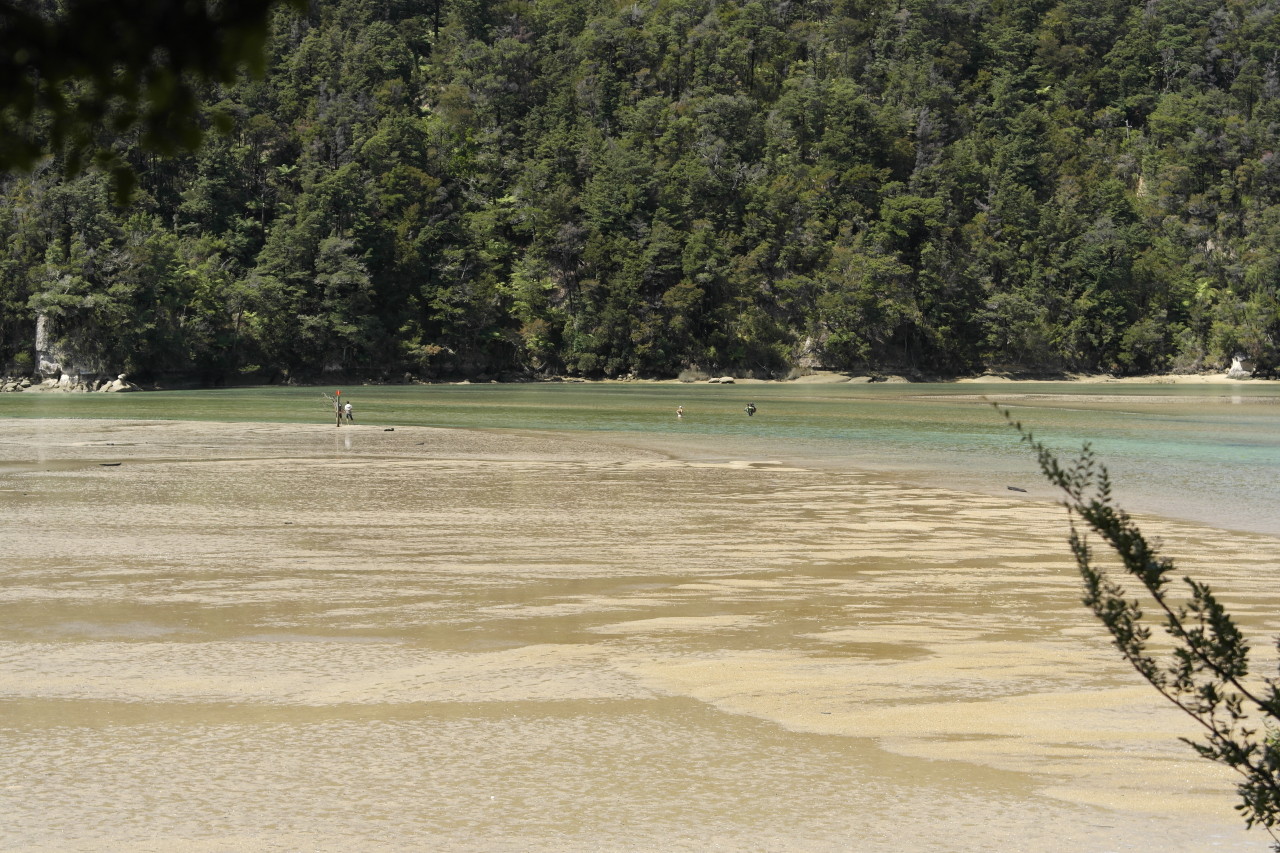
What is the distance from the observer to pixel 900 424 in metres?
43.8

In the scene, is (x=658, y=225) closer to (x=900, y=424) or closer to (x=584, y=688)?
(x=900, y=424)

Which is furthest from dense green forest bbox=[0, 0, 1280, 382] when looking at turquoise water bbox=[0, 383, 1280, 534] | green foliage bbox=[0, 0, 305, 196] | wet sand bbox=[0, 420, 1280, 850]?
green foliage bbox=[0, 0, 305, 196]

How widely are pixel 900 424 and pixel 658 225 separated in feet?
200

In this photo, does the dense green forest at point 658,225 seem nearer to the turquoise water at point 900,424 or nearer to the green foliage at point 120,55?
the turquoise water at point 900,424

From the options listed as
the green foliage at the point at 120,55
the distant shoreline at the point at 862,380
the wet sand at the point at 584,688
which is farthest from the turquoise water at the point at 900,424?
the green foliage at the point at 120,55

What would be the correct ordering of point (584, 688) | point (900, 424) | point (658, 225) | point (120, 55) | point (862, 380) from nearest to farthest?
point (120, 55)
point (584, 688)
point (900, 424)
point (862, 380)
point (658, 225)

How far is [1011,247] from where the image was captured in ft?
357

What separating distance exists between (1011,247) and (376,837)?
359 ft

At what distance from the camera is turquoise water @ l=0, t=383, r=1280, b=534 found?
2500 centimetres

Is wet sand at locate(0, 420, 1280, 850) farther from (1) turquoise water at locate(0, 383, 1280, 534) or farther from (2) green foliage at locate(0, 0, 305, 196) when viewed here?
(1) turquoise water at locate(0, 383, 1280, 534)

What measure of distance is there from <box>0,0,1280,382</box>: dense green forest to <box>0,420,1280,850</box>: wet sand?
68742mm

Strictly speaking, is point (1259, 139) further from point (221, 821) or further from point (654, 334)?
point (221, 821)

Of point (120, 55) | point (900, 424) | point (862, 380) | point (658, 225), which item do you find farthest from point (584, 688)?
point (658, 225)

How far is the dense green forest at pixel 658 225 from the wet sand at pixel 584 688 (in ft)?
226
